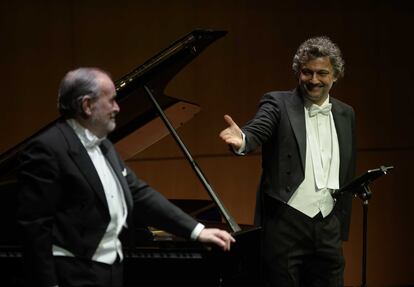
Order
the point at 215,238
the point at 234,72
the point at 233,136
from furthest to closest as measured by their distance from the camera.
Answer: the point at 234,72
the point at 233,136
the point at 215,238

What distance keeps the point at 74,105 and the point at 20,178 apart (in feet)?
0.94

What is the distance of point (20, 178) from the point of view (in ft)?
7.96

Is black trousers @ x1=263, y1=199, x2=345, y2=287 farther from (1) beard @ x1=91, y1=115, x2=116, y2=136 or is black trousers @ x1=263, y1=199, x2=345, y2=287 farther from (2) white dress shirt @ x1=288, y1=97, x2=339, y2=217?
(1) beard @ x1=91, y1=115, x2=116, y2=136

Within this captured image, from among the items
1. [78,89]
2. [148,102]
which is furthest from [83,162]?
[148,102]

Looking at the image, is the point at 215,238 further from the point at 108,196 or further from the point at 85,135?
the point at 85,135

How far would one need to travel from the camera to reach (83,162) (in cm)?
246

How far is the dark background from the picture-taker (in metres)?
4.85

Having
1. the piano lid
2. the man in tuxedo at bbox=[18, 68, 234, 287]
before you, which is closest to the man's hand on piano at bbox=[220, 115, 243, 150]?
the piano lid

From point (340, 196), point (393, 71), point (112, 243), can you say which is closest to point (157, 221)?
point (112, 243)

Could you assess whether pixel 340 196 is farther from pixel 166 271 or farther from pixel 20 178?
pixel 20 178

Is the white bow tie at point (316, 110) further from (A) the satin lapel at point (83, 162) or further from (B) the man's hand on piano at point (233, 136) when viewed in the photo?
(A) the satin lapel at point (83, 162)

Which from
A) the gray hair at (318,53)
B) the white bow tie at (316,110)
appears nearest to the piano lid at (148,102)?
the gray hair at (318,53)

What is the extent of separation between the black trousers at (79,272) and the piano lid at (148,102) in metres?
0.76

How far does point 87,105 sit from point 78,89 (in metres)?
0.06
